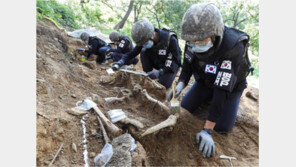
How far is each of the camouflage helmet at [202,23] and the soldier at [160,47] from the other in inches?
61.6

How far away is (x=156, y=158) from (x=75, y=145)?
0.97 m

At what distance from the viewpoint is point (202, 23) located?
2.10 meters

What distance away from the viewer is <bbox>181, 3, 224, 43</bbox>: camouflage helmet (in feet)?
6.92

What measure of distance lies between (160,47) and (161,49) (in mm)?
53

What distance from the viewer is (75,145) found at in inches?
75.5

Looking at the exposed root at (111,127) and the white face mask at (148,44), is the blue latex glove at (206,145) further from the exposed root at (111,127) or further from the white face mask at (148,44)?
the white face mask at (148,44)

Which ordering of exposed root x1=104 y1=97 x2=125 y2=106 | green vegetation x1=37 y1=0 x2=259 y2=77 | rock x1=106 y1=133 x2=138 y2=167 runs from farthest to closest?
green vegetation x1=37 y1=0 x2=259 y2=77 → exposed root x1=104 y1=97 x2=125 y2=106 → rock x1=106 y1=133 x2=138 y2=167

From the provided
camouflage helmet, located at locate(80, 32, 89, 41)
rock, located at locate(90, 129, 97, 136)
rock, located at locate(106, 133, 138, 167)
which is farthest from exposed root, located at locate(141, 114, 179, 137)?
camouflage helmet, located at locate(80, 32, 89, 41)

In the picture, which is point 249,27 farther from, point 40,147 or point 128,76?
point 40,147

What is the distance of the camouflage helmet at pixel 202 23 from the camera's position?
2109 millimetres

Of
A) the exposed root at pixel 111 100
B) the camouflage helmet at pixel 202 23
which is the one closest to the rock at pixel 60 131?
the exposed root at pixel 111 100

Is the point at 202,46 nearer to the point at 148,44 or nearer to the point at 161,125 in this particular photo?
the point at 161,125

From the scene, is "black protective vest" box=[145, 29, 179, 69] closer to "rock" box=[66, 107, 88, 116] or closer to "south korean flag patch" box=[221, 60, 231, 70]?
"south korean flag patch" box=[221, 60, 231, 70]

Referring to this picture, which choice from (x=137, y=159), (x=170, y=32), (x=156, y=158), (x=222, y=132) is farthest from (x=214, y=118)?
(x=170, y=32)
